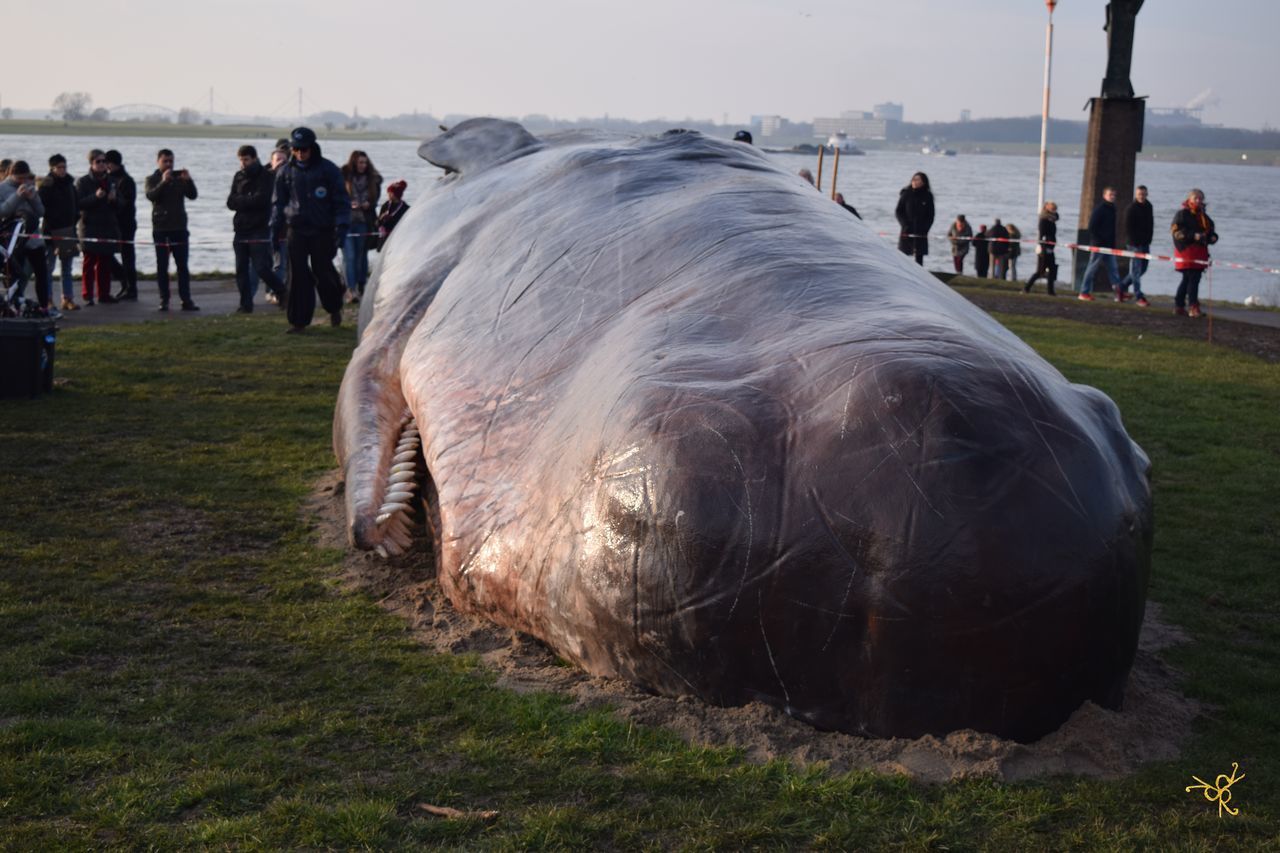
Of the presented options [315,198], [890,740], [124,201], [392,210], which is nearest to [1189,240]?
[392,210]

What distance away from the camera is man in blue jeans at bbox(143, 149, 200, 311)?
16641mm

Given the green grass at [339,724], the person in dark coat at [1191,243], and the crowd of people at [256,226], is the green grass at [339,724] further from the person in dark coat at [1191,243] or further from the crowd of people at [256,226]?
the person in dark coat at [1191,243]

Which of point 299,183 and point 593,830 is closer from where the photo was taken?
point 593,830

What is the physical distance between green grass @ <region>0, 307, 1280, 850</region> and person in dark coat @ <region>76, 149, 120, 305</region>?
33.0 feet

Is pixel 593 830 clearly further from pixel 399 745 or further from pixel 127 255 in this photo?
pixel 127 255

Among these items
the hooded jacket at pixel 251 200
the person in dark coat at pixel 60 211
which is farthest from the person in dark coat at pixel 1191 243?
the person in dark coat at pixel 60 211

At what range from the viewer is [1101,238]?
21.6 meters

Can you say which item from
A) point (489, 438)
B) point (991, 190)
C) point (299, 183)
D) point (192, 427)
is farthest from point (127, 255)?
point (991, 190)

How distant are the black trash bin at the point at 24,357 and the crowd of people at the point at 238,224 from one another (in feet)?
3.57

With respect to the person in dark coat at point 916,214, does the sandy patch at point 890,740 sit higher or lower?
lower

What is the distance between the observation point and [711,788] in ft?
12.8

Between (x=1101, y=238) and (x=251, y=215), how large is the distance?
1390 centimetres

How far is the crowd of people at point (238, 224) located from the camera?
13641mm

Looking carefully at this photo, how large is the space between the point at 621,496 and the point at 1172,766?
1.98 metres
